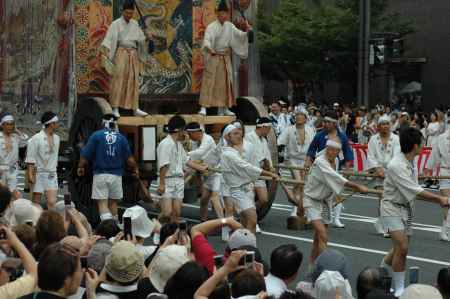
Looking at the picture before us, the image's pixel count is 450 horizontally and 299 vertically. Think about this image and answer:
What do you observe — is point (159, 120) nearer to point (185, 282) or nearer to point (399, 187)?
point (399, 187)

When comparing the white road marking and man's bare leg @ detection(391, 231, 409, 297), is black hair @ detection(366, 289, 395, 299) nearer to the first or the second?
man's bare leg @ detection(391, 231, 409, 297)

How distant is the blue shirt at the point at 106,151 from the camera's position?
13922 millimetres

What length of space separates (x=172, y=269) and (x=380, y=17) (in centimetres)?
3473

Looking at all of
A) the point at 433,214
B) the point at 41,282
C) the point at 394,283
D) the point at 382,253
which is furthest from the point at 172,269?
the point at 433,214

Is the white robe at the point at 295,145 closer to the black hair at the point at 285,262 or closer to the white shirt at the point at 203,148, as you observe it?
the white shirt at the point at 203,148

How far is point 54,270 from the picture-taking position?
547 cm

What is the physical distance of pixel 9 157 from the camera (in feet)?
49.1

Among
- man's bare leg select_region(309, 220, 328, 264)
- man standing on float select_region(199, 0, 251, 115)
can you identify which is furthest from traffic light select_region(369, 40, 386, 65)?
man's bare leg select_region(309, 220, 328, 264)

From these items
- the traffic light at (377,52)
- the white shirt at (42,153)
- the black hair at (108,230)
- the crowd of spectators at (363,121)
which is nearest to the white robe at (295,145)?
the white shirt at (42,153)

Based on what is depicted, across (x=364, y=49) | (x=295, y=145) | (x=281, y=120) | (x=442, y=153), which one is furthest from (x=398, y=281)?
(x=364, y=49)

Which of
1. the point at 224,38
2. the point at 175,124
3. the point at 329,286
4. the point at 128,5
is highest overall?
the point at 128,5

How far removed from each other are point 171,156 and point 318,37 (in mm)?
27578

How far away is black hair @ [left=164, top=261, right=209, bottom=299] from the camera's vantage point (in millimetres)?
5910

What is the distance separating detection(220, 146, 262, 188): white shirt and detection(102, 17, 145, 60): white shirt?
352 cm
